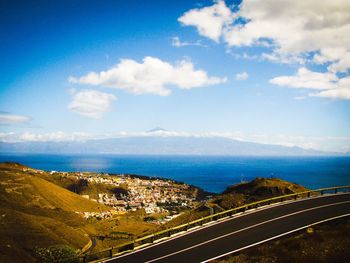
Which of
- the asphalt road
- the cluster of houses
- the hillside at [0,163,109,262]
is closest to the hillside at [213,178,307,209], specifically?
the asphalt road

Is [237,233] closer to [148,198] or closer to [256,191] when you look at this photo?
[256,191]

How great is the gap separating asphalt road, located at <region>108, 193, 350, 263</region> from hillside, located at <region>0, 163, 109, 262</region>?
90.1ft

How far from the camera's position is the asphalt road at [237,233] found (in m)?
23.6

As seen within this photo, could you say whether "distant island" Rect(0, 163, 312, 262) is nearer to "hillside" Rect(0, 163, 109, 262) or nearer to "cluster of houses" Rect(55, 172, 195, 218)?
"hillside" Rect(0, 163, 109, 262)

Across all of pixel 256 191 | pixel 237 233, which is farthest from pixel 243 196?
pixel 237 233

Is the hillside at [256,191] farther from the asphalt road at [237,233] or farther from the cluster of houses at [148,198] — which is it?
the cluster of houses at [148,198]

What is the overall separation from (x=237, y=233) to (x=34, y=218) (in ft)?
167

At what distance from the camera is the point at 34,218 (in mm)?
63656

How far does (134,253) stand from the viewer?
25234 millimetres

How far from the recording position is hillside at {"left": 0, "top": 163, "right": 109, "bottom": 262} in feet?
161

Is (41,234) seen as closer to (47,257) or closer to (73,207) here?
(47,257)

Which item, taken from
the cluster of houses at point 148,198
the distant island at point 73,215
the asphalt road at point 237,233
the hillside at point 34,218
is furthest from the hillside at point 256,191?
the cluster of houses at point 148,198

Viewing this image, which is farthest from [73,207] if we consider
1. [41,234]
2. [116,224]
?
[41,234]

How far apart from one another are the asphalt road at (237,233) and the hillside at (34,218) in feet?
90.1
